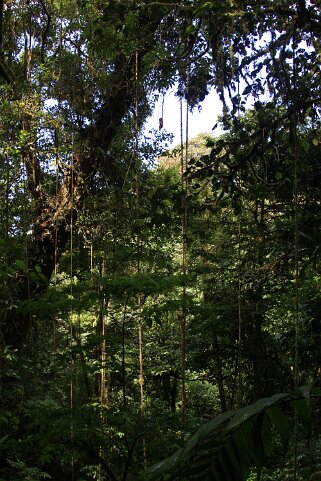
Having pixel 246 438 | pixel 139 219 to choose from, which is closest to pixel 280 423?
pixel 246 438

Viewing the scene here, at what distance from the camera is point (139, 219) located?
3.08 metres

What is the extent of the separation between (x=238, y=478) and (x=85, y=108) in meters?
3.72

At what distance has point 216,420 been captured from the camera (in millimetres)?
536

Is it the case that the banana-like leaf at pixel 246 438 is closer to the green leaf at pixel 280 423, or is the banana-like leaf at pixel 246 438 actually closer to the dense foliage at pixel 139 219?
the green leaf at pixel 280 423

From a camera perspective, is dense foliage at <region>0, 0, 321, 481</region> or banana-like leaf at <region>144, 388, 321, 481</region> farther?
dense foliage at <region>0, 0, 321, 481</region>

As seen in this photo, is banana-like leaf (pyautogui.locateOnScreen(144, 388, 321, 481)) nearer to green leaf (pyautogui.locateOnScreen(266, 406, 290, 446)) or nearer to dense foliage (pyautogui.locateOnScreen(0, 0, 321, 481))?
green leaf (pyautogui.locateOnScreen(266, 406, 290, 446))

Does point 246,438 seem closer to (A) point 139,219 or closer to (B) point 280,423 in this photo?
(B) point 280,423

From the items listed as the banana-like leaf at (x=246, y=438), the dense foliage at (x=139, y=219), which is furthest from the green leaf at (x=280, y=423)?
the dense foliage at (x=139, y=219)

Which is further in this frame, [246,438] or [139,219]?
[139,219]

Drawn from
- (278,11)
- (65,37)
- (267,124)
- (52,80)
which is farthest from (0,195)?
(278,11)

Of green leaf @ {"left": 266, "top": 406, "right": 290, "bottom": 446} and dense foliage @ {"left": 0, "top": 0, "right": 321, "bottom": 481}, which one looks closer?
green leaf @ {"left": 266, "top": 406, "right": 290, "bottom": 446}

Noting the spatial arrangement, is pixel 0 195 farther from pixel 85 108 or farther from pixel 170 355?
pixel 170 355

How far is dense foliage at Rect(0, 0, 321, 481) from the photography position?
201 cm

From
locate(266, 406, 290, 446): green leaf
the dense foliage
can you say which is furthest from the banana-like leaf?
the dense foliage
